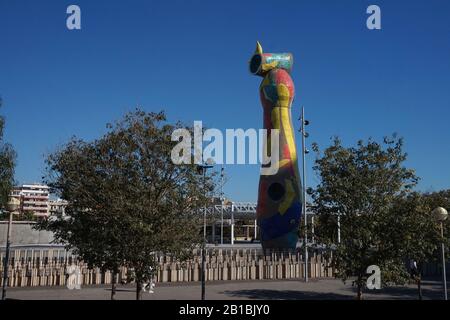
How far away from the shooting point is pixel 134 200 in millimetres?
13156

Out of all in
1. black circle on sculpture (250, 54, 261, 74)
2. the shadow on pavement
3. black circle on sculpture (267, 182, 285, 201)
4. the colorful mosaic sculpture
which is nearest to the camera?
the shadow on pavement

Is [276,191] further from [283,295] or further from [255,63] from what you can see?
[283,295]

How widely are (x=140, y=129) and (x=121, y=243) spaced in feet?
10.7

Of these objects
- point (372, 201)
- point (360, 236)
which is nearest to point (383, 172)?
point (372, 201)

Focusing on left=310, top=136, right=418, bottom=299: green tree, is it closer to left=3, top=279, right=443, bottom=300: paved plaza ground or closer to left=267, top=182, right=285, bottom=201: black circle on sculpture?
left=3, top=279, right=443, bottom=300: paved plaza ground

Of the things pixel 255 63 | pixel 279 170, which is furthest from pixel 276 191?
pixel 255 63

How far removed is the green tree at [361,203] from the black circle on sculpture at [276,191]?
845 inches

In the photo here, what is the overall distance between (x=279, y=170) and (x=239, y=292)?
56.5 ft

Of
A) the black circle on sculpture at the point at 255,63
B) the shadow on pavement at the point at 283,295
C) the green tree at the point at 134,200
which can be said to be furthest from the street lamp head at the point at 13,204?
the black circle on sculpture at the point at 255,63

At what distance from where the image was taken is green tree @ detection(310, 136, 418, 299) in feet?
47.1

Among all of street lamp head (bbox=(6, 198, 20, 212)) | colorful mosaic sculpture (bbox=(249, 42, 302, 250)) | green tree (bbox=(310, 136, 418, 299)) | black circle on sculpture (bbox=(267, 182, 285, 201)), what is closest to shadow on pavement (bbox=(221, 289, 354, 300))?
green tree (bbox=(310, 136, 418, 299))

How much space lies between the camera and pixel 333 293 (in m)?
21.7

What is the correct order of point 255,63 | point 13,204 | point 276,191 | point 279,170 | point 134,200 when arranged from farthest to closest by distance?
point 255,63 < point 279,170 < point 276,191 < point 13,204 < point 134,200
